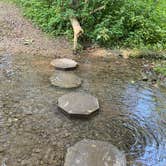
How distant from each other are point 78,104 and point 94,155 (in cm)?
129

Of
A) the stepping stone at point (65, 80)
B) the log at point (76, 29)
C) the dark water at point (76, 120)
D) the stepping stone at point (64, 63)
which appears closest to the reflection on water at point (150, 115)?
the dark water at point (76, 120)

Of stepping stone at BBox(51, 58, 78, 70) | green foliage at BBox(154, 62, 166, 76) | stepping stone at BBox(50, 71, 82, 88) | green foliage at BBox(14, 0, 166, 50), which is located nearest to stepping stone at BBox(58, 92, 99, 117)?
stepping stone at BBox(50, 71, 82, 88)

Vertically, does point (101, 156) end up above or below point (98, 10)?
below

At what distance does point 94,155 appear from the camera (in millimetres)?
3785

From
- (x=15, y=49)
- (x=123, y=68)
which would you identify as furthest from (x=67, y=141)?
(x=15, y=49)

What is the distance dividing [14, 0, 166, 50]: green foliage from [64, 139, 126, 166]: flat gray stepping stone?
416cm

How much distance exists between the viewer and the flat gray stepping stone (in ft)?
12.0

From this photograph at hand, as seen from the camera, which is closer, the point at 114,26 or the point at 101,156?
the point at 101,156

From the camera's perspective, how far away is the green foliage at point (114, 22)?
7.97 metres

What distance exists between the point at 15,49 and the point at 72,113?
11.0ft

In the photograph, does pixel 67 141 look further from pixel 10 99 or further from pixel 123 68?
pixel 123 68

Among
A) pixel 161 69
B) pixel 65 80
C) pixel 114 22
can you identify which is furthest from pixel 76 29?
pixel 161 69

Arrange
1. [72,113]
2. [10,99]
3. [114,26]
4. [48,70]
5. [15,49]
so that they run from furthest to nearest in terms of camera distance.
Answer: [114,26], [15,49], [48,70], [10,99], [72,113]

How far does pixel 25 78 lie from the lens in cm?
596
